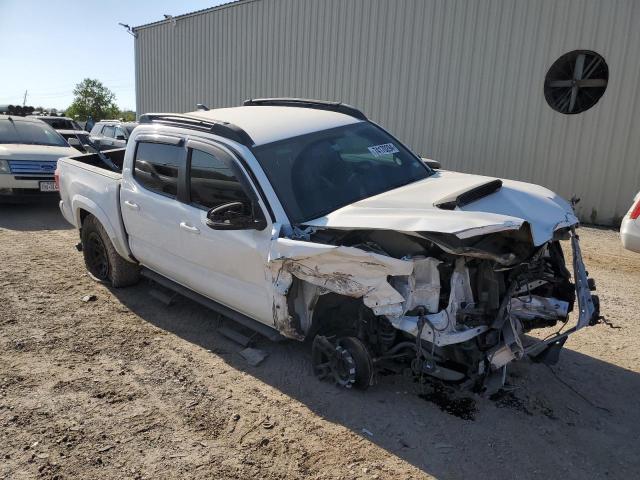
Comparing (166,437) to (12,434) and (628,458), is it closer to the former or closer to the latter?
(12,434)

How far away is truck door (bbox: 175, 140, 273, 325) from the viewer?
140 inches

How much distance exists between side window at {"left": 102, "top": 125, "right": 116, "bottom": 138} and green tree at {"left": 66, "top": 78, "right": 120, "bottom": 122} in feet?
119

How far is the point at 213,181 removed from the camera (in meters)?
3.92

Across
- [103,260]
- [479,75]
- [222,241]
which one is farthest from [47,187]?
[479,75]

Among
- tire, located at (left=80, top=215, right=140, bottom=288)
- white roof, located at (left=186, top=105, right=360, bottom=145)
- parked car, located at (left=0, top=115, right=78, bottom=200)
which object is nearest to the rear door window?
parked car, located at (left=0, top=115, right=78, bottom=200)

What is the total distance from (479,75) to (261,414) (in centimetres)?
910

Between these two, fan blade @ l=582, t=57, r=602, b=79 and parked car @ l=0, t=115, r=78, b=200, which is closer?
parked car @ l=0, t=115, r=78, b=200

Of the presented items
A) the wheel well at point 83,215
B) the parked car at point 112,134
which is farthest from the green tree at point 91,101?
the wheel well at point 83,215

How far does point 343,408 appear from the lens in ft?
10.9

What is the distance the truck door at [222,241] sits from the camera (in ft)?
11.7

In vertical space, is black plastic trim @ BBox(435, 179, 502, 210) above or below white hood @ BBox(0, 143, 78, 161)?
above

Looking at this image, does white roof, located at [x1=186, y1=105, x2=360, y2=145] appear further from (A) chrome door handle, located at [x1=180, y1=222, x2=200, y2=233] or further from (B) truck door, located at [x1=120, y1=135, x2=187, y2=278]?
(A) chrome door handle, located at [x1=180, y1=222, x2=200, y2=233]

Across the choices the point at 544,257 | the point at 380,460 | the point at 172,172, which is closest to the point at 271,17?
the point at 172,172

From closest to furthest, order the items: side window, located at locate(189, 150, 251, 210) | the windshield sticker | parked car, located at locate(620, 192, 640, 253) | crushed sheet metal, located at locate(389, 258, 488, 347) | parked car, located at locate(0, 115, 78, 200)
→ crushed sheet metal, located at locate(389, 258, 488, 347), side window, located at locate(189, 150, 251, 210), the windshield sticker, parked car, located at locate(620, 192, 640, 253), parked car, located at locate(0, 115, 78, 200)
